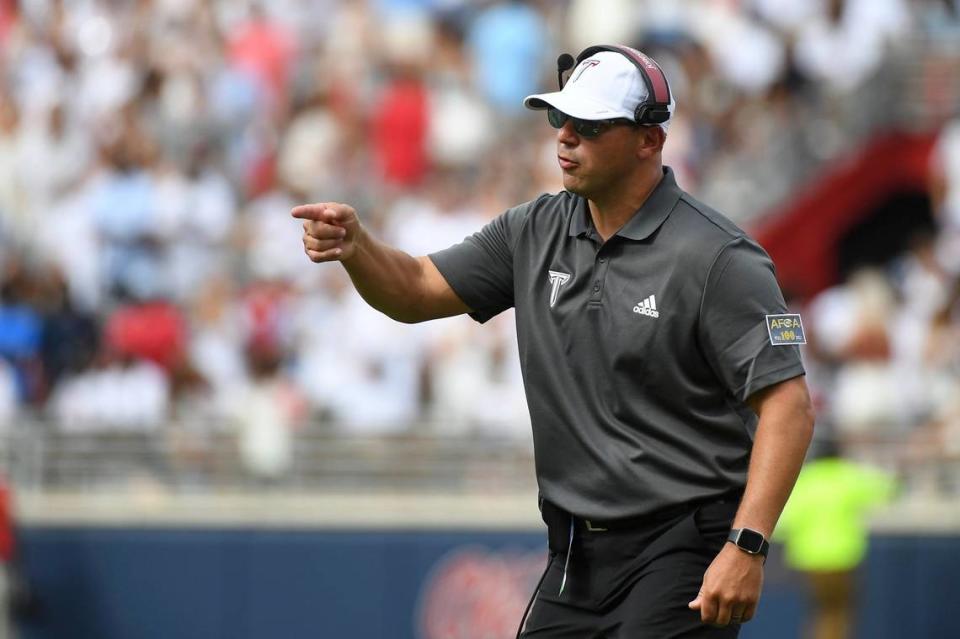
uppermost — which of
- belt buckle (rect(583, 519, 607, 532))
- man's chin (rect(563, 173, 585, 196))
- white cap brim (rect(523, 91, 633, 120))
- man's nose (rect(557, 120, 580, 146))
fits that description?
white cap brim (rect(523, 91, 633, 120))

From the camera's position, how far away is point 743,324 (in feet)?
16.6

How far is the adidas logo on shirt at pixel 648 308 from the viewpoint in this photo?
5.18 meters

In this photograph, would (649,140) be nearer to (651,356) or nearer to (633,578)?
(651,356)

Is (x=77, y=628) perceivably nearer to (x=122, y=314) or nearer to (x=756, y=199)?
(x=122, y=314)

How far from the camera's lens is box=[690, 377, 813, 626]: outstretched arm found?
4.93 meters

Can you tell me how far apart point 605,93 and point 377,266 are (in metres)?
0.81

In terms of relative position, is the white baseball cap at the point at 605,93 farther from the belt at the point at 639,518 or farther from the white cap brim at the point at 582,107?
the belt at the point at 639,518

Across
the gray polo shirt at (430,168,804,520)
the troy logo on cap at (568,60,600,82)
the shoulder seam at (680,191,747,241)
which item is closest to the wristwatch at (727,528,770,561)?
the gray polo shirt at (430,168,804,520)

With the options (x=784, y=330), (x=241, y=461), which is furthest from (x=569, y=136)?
(x=241, y=461)

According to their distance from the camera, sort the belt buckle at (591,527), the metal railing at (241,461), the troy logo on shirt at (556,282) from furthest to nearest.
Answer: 1. the metal railing at (241,461)
2. the troy logo on shirt at (556,282)
3. the belt buckle at (591,527)

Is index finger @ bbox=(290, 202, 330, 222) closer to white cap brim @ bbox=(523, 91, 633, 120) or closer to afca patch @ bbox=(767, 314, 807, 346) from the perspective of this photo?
white cap brim @ bbox=(523, 91, 633, 120)

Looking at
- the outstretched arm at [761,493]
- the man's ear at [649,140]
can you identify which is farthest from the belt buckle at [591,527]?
the man's ear at [649,140]

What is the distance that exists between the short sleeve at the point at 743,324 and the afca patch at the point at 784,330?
11 mm

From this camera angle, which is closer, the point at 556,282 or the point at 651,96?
the point at 651,96
